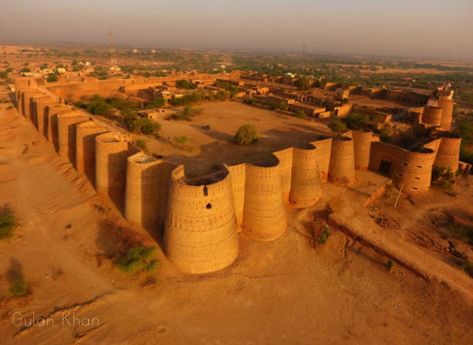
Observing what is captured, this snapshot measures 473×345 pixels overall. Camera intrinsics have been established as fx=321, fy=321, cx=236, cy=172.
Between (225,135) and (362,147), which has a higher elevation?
(362,147)

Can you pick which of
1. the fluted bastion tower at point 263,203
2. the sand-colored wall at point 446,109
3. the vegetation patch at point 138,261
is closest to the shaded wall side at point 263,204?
the fluted bastion tower at point 263,203

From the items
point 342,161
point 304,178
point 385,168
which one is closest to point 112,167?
point 304,178

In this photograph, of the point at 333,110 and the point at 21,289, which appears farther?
the point at 333,110

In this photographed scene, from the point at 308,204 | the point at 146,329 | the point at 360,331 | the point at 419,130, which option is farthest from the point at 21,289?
the point at 419,130

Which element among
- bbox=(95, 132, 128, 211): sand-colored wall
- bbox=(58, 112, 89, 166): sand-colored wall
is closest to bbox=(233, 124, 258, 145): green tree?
bbox=(95, 132, 128, 211): sand-colored wall

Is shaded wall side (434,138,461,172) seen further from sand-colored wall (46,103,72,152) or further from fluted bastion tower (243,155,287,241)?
sand-colored wall (46,103,72,152)

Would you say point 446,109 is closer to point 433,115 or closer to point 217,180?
point 433,115

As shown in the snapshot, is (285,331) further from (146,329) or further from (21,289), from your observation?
(21,289)
